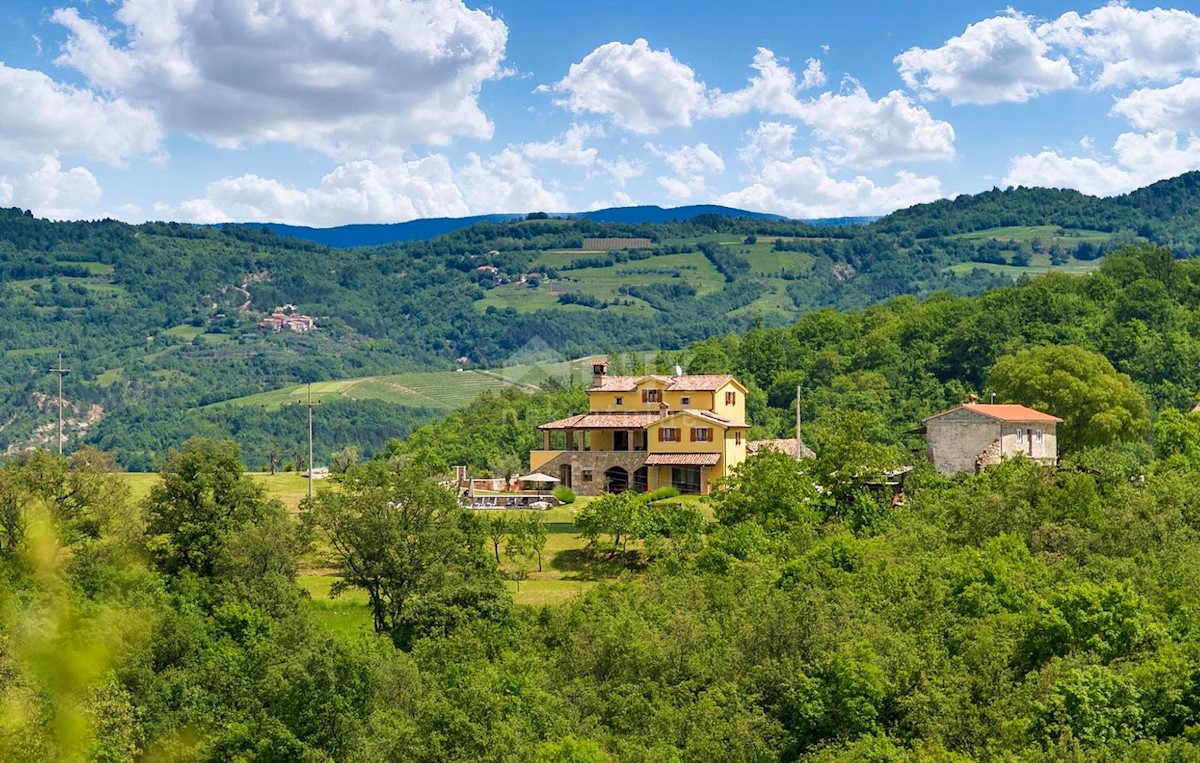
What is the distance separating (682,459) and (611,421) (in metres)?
5.40

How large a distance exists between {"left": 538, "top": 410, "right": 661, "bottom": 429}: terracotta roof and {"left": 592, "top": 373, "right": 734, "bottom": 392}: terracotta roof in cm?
160

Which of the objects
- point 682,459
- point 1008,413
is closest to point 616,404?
point 682,459

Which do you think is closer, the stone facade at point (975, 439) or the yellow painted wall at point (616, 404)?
the stone facade at point (975, 439)

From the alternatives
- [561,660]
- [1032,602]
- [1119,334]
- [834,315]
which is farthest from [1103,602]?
[834,315]

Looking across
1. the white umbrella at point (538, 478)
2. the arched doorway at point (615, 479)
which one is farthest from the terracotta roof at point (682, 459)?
the white umbrella at point (538, 478)

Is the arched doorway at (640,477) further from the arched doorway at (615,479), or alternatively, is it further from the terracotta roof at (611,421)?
the terracotta roof at (611,421)

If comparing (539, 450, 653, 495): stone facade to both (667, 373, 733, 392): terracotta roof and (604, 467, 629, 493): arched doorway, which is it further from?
(667, 373, 733, 392): terracotta roof

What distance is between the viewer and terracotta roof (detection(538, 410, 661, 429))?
68.6m

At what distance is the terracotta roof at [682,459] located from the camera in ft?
212

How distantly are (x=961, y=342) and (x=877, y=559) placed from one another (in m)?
59.1

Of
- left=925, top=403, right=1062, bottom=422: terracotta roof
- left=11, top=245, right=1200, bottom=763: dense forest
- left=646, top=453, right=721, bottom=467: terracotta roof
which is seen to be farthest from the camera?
left=646, top=453, right=721, bottom=467: terracotta roof

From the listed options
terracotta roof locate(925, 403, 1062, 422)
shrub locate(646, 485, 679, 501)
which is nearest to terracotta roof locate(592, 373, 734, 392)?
shrub locate(646, 485, 679, 501)

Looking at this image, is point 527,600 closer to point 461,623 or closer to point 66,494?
point 461,623

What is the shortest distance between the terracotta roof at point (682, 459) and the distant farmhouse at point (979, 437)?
9609 mm
